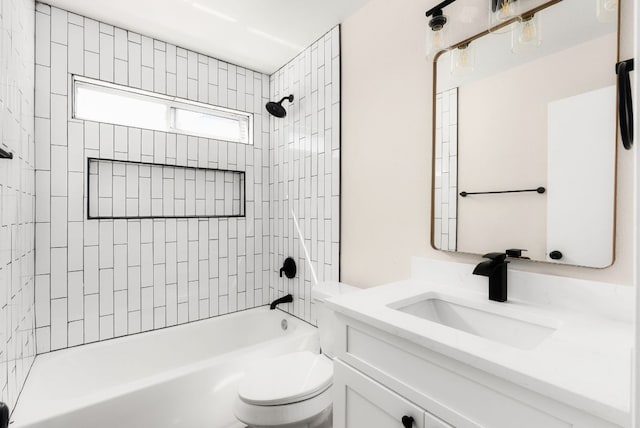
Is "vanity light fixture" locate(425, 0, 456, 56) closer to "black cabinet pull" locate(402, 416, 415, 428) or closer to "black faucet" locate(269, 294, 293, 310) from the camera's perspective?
"black cabinet pull" locate(402, 416, 415, 428)

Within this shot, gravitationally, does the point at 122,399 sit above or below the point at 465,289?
below

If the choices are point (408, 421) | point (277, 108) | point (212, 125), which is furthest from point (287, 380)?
point (212, 125)

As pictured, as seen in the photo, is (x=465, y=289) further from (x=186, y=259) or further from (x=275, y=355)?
(x=186, y=259)

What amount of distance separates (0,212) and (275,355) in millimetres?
1354

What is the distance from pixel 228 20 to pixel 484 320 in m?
2.06

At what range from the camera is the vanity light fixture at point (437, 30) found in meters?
1.34

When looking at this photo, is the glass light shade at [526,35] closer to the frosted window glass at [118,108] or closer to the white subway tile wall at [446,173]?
the white subway tile wall at [446,173]

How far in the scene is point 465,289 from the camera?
1256 millimetres

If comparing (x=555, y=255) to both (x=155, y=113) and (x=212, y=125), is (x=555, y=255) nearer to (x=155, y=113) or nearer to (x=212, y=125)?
(x=212, y=125)

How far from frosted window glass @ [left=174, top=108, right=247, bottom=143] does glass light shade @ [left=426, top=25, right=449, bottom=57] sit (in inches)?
64.3

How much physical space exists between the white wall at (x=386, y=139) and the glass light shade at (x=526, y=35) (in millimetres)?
164

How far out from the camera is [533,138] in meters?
1.08

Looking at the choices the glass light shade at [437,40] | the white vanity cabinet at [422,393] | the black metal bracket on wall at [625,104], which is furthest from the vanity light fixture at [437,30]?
the white vanity cabinet at [422,393]

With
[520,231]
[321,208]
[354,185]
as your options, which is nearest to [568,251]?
[520,231]
